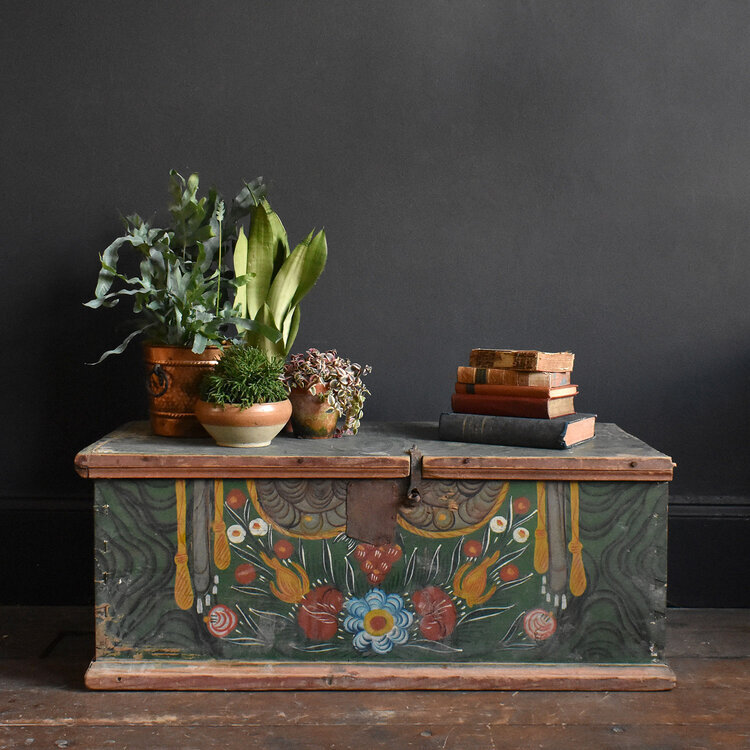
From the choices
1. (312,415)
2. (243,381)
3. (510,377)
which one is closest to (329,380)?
(312,415)

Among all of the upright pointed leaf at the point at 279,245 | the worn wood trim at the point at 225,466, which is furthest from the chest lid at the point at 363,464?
the upright pointed leaf at the point at 279,245

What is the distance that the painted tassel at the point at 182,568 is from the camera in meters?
1.74

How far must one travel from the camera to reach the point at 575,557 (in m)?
1.75

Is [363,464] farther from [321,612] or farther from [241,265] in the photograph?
[241,265]

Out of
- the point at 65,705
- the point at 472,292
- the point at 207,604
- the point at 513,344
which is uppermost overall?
the point at 472,292

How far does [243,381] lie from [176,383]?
24 centimetres

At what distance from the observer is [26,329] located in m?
2.31

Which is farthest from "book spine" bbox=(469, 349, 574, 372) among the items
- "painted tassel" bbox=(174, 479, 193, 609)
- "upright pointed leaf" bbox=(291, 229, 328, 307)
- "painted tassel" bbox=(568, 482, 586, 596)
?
"painted tassel" bbox=(174, 479, 193, 609)

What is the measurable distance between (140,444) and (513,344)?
1146mm

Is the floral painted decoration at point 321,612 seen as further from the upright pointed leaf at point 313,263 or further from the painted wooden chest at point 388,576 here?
the upright pointed leaf at point 313,263

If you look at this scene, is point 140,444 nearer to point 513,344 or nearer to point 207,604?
point 207,604

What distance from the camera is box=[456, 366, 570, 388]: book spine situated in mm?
1864

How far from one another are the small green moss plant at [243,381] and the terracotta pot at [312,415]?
0.09 metres

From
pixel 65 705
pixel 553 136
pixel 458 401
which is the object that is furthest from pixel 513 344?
pixel 65 705
